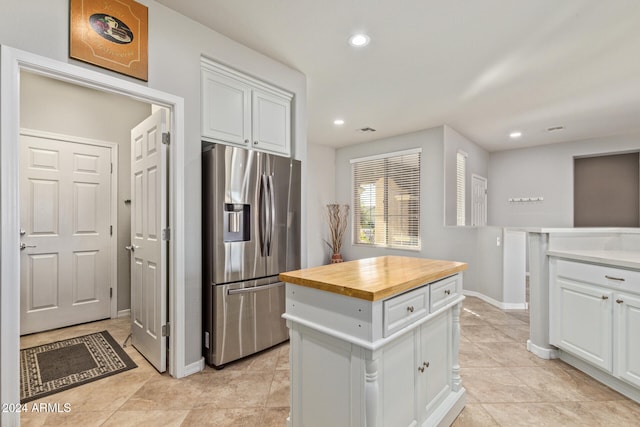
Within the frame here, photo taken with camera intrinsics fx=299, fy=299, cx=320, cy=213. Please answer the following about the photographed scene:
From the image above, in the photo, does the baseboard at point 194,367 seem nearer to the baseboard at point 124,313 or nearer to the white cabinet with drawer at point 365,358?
the white cabinet with drawer at point 365,358

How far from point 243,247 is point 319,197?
3.51 metres

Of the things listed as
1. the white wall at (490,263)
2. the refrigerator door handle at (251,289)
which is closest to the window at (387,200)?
the white wall at (490,263)

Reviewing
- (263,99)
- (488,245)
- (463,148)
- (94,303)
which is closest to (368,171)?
(463,148)

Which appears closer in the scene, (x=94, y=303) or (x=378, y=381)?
(x=378, y=381)

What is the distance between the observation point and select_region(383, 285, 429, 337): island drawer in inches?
49.8

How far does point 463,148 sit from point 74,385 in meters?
5.79

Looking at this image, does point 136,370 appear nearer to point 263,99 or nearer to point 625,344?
point 263,99

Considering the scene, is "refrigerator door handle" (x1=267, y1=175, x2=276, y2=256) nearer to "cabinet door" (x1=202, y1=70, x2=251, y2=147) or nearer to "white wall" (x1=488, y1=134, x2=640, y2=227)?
"cabinet door" (x1=202, y1=70, x2=251, y2=147)

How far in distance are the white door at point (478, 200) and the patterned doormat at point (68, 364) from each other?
18.6 ft

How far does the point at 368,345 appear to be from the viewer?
117 cm

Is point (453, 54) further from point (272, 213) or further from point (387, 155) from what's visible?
point (387, 155)

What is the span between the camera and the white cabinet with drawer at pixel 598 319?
197 centimetres

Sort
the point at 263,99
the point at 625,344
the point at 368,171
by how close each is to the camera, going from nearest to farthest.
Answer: the point at 625,344 < the point at 263,99 < the point at 368,171

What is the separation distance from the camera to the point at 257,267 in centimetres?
253
